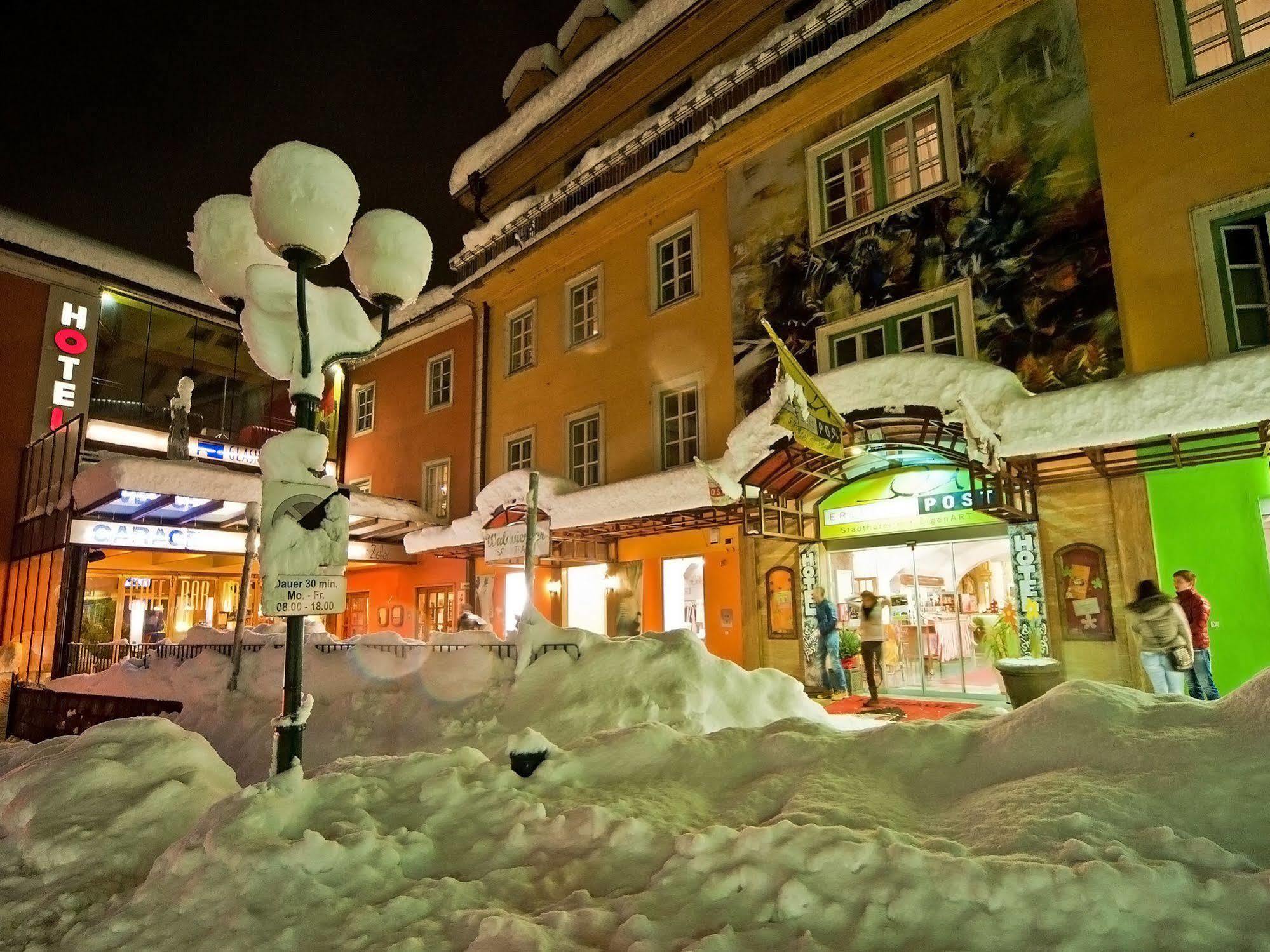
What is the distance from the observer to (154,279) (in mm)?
21500

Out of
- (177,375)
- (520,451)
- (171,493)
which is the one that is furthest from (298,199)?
(177,375)

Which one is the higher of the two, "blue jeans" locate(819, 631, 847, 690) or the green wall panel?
the green wall panel

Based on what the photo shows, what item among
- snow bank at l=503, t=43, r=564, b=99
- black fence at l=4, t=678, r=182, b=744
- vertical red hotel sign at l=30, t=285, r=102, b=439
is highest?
snow bank at l=503, t=43, r=564, b=99

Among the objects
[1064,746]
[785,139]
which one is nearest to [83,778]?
[1064,746]

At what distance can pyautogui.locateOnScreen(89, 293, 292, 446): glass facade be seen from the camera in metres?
20.5

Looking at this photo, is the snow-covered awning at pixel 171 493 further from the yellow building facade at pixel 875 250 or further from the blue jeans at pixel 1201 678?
the blue jeans at pixel 1201 678

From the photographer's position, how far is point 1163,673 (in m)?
8.17

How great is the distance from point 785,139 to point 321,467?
471 inches

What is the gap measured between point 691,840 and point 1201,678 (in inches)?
314

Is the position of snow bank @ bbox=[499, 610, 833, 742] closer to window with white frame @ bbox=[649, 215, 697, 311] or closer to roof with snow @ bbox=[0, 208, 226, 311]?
window with white frame @ bbox=[649, 215, 697, 311]

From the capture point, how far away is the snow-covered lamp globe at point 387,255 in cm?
586

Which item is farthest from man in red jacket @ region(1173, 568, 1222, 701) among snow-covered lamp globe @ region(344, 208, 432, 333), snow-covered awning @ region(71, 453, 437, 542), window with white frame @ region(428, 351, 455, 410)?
window with white frame @ region(428, 351, 455, 410)

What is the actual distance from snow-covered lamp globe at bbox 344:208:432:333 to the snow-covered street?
367 cm

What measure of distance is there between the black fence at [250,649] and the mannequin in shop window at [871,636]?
5.09 meters
